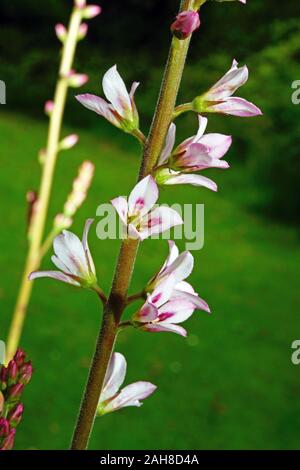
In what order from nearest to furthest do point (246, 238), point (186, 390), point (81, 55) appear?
point (186, 390) < point (246, 238) < point (81, 55)

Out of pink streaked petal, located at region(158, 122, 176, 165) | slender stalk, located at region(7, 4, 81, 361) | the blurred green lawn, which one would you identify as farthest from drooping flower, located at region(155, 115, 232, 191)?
the blurred green lawn

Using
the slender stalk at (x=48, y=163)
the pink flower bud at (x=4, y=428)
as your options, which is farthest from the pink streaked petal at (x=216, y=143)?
the slender stalk at (x=48, y=163)

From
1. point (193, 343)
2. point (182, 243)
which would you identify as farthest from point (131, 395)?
point (182, 243)

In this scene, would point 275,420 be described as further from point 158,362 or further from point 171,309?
point 171,309

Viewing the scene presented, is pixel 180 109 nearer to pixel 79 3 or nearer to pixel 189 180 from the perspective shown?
pixel 189 180

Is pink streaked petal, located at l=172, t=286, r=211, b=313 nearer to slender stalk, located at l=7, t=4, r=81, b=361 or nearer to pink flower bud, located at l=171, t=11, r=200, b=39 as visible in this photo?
pink flower bud, located at l=171, t=11, r=200, b=39

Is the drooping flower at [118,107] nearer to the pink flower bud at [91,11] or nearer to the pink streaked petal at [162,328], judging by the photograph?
the pink streaked petal at [162,328]

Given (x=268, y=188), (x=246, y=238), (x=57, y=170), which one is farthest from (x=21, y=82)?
(x=246, y=238)
